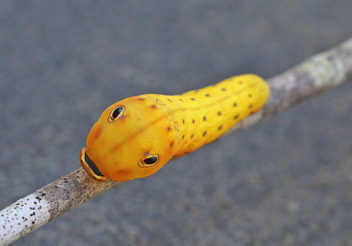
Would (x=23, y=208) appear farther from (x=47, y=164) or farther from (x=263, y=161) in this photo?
(x=263, y=161)

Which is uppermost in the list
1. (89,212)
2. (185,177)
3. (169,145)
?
(169,145)

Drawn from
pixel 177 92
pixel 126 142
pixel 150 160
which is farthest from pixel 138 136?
pixel 177 92

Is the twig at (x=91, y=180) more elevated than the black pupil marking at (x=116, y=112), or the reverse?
the black pupil marking at (x=116, y=112)

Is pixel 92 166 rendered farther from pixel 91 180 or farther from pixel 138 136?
pixel 138 136

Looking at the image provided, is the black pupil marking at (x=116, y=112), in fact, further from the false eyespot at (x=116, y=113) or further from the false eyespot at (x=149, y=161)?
the false eyespot at (x=149, y=161)

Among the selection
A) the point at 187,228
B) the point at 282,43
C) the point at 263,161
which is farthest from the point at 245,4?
the point at 187,228

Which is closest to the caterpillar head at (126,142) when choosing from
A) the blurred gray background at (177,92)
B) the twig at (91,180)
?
the twig at (91,180)
